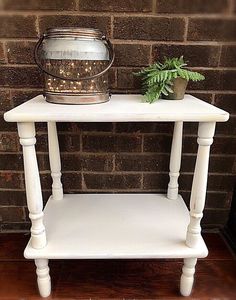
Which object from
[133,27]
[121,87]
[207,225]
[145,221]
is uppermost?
[133,27]

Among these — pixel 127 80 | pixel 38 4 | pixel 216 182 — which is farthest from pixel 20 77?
pixel 216 182

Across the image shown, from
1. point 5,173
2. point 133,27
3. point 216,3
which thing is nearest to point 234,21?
point 216,3

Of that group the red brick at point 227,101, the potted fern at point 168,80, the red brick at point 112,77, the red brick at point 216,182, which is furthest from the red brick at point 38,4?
the red brick at point 216,182

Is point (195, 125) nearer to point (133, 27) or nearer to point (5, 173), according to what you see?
point (133, 27)

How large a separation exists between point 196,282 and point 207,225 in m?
0.29

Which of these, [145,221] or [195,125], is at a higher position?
[195,125]

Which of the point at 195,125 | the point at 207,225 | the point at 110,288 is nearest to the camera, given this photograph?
the point at 110,288

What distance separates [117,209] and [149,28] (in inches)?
23.2

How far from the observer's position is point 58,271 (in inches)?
35.0

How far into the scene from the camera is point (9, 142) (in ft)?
3.18

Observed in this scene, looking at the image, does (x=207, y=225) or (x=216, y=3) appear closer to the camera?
(x=216, y=3)

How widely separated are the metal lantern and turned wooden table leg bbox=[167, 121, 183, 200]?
0.29m

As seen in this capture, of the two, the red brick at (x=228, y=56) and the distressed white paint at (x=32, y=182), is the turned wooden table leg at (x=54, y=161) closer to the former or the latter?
the distressed white paint at (x=32, y=182)

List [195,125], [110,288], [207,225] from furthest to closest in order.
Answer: [207,225] → [195,125] → [110,288]
